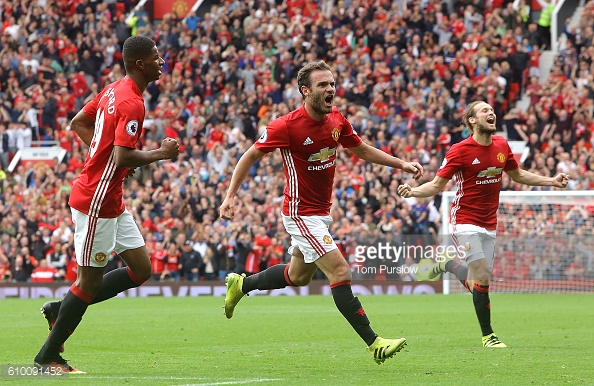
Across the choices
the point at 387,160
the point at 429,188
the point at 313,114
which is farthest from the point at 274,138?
the point at 429,188

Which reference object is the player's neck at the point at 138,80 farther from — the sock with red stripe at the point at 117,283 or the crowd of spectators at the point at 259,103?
the crowd of spectators at the point at 259,103

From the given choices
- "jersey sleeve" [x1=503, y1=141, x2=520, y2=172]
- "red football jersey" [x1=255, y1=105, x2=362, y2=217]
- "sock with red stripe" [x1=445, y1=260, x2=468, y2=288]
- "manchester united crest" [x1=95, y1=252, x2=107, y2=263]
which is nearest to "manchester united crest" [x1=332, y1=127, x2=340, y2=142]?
"red football jersey" [x1=255, y1=105, x2=362, y2=217]

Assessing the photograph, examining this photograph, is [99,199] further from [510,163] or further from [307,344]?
[510,163]

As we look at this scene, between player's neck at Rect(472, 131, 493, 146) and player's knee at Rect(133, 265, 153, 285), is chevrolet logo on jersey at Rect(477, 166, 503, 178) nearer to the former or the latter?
player's neck at Rect(472, 131, 493, 146)

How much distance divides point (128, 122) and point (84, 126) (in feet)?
3.50

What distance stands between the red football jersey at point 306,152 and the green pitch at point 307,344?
57.7 inches

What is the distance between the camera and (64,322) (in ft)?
27.5

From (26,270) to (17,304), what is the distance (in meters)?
4.10

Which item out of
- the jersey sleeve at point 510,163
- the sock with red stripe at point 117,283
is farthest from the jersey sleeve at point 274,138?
the jersey sleeve at point 510,163

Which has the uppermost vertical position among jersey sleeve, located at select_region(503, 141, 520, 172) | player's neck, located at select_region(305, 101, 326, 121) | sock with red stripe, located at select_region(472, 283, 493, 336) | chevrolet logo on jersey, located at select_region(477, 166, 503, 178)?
player's neck, located at select_region(305, 101, 326, 121)

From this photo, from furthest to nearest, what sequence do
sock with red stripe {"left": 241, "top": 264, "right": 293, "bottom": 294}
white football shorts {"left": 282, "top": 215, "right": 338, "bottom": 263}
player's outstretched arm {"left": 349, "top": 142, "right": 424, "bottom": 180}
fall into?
sock with red stripe {"left": 241, "top": 264, "right": 293, "bottom": 294} < player's outstretched arm {"left": 349, "top": 142, "right": 424, "bottom": 180} < white football shorts {"left": 282, "top": 215, "right": 338, "bottom": 263}

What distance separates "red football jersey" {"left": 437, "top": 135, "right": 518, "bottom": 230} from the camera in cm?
1170

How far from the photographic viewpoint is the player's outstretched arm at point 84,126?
8.85 metres

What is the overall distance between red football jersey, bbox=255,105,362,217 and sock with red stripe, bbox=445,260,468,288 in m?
3.51
